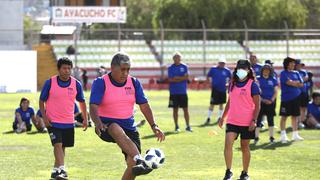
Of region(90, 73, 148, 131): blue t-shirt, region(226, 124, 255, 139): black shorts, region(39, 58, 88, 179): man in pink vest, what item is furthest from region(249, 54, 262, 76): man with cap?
region(90, 73, 148, 131): blue t-shirt

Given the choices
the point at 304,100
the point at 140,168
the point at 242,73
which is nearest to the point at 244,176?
the point at 242,73

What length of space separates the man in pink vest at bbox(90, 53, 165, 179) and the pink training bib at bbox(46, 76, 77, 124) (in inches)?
89.4

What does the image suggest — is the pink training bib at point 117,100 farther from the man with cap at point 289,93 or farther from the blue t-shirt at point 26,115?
the blue t-shirt at point 26,115

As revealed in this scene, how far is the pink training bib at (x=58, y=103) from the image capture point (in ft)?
40.6

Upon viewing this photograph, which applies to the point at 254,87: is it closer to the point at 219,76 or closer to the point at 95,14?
the point at 219,76

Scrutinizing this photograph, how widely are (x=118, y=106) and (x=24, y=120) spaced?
11.5 meters

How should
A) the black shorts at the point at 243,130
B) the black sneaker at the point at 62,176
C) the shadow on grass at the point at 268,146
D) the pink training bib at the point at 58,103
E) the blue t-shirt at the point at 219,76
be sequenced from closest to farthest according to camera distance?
the black sneaker at the point at 62,176
the pink training bib at the point at 58,103
the black shorts at the point at 243,130
the shadow on grass at the point at 268,146
the blue t-shirt at the point at 219,76

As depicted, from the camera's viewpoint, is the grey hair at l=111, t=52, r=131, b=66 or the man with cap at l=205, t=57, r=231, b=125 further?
the man with cap at l=205, t=57, r=231, b=125

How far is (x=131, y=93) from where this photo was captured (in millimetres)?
10242

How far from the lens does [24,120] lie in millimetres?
21250

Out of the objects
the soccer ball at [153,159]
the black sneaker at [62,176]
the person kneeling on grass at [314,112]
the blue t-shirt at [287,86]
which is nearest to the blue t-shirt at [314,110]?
the person kneeling on grass at [314,112]

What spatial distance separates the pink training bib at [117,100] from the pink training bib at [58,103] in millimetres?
2272

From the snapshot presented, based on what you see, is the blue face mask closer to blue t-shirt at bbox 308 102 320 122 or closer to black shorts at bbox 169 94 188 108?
black shorts at bbox 169 94 188 108

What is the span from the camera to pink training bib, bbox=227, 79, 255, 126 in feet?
41.0
